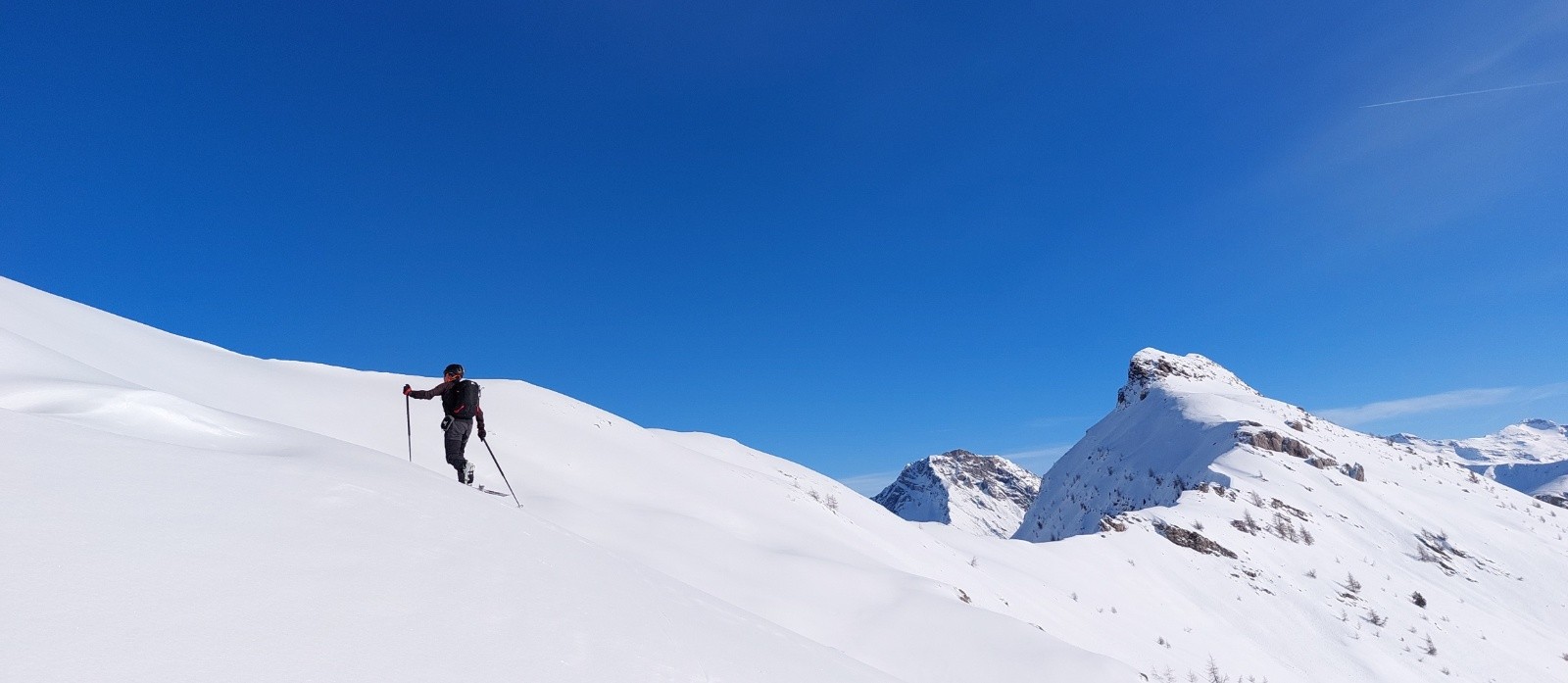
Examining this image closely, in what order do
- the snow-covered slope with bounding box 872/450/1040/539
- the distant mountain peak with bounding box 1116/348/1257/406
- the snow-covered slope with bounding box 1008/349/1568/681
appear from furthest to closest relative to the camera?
the snow-covered slope with bounding box 872/450/1040/539, the distant mountain peak with bounding box 1116/348/1257/406, the snow-covered slope with bounding box 1008/349/1568/681

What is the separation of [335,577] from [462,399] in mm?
5873

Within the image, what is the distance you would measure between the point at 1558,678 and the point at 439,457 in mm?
25638

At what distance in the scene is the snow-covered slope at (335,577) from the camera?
220cm

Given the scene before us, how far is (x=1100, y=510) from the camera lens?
113 feet

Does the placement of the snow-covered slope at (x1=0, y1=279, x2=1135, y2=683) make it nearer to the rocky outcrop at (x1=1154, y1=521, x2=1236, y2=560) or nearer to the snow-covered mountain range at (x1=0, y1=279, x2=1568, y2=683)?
the snow-covered mountain range at (x1=0, y1=279, x2=1568, y2=683)

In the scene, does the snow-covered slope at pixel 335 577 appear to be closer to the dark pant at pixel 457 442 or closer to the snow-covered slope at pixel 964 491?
Answer: the dark pant at pixel 457 442

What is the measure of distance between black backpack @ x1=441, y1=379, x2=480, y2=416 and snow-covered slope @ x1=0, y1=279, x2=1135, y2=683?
67.5 inches

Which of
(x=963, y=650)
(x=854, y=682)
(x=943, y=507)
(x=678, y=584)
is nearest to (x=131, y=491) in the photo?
(x=678, y=584)

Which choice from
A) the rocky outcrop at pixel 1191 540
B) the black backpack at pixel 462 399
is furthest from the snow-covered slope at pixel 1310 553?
the black backpack at pixel 462 399

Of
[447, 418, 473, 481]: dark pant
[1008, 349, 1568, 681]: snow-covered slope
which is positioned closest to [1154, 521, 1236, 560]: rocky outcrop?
[1008, 349, 1568, 681]: snow-covered slope

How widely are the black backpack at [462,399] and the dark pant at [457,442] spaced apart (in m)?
0.14

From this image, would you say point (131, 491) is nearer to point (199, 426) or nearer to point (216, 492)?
point (216, 492)

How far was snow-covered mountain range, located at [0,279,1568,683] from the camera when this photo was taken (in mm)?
2443

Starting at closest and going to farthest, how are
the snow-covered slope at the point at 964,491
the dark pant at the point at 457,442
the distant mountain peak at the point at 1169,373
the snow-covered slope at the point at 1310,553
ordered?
the dark pant at the point at 457,442, the snow-covered slope at the point at 1310,553, the distant mountain peak at the point at 1169,373, the snow-covered slope at the point at 964,491
